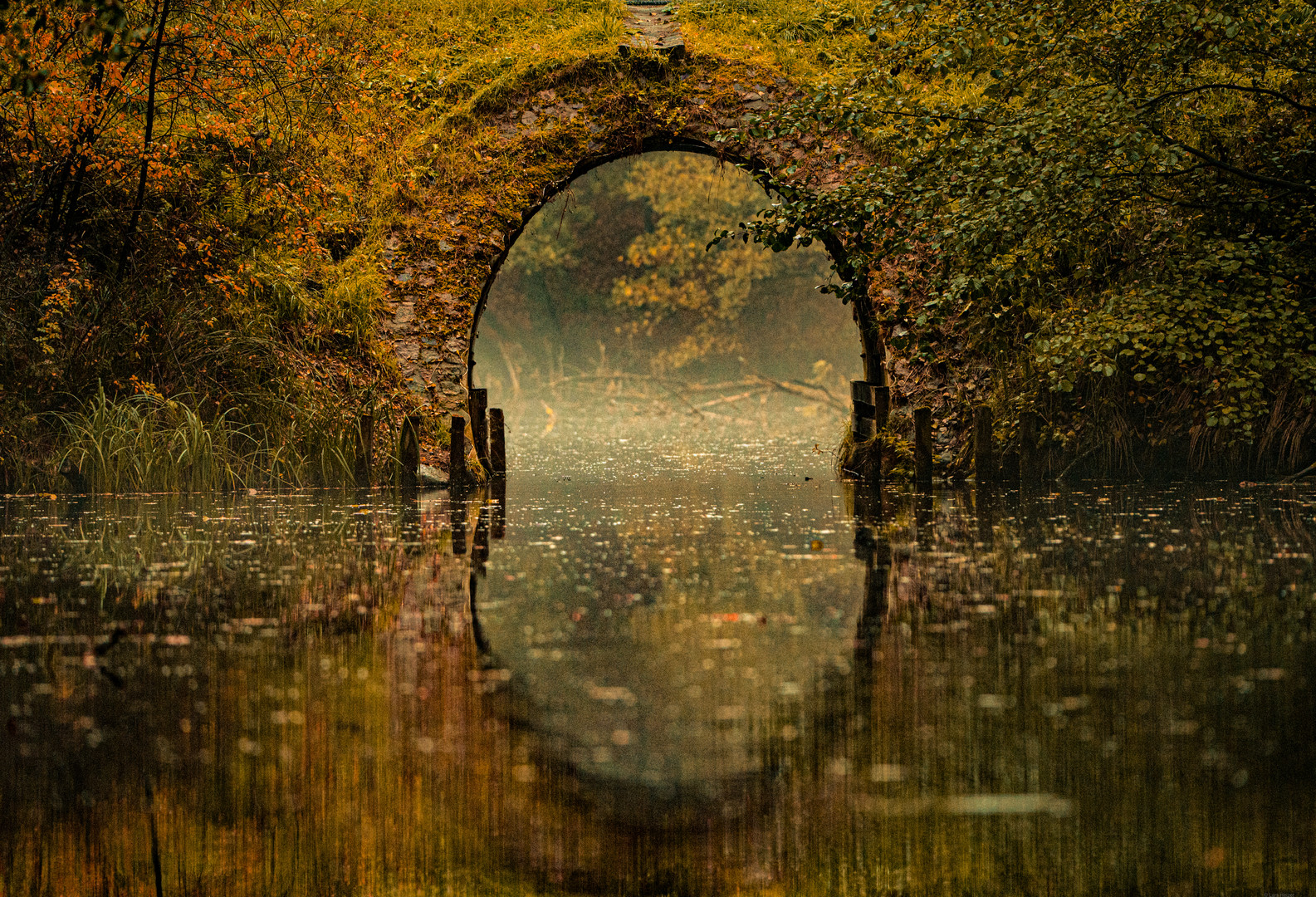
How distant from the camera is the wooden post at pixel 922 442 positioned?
40.9 ft

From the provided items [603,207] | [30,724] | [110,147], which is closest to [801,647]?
[30,724]

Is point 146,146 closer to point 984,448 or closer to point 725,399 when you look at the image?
point 984,448

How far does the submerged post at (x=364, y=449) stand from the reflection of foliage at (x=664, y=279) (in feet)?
62.2

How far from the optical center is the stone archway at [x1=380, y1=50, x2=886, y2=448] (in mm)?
13656

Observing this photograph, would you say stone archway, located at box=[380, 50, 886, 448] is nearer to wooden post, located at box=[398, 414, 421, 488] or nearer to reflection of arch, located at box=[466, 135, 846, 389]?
reflection of arch, located at box=[466, 135, 846, 389]

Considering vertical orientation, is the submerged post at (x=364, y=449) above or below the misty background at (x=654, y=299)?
below

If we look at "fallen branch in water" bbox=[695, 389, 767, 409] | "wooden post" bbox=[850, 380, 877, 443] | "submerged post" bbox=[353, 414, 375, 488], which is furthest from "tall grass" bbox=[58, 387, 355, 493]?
"fallen branch in water" bbox=[695, 389, 767, 409]

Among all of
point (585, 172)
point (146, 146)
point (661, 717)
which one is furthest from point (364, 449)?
point (661, 717)

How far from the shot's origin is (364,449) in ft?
40.3

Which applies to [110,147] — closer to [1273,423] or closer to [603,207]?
[1273,423]

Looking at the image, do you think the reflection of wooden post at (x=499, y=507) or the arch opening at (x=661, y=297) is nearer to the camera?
the reflection of wooden post at (x=499, y=507)

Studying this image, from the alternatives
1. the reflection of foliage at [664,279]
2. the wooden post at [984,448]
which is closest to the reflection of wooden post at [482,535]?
the wooden post at [984,448]

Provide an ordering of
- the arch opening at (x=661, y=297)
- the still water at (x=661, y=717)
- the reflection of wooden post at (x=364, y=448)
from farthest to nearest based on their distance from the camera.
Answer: the arch opening at (x=661, y=297) < the reflection of wooden post at (x=364, y=448) < the still water at (x=661, y=717)

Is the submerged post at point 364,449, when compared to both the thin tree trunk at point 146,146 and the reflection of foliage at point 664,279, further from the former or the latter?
the reflection of foliage at point 664,279
